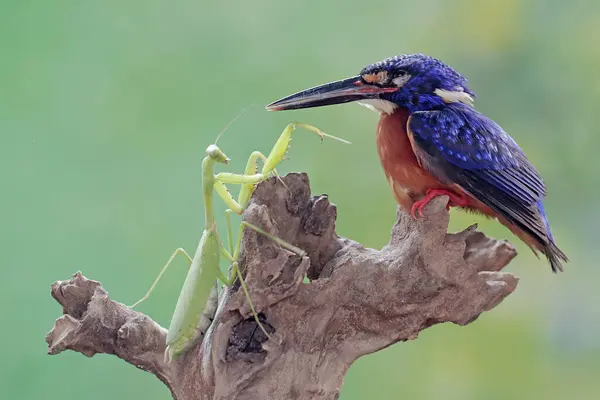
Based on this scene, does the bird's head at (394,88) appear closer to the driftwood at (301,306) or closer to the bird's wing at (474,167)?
the bird's wing at (474,167)

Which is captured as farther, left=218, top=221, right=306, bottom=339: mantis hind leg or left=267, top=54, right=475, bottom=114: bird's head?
left=267, top=54, right=475, bottom=114: bird's head

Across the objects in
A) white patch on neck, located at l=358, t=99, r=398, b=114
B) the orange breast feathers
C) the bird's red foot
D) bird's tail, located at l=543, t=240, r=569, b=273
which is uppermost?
white patch on neck, located at l=358, t=99, r=398, b=114

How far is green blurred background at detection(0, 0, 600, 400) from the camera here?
1.86 metres

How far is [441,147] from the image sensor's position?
1.23 m

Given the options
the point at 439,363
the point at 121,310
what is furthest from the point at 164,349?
the point at 439,363

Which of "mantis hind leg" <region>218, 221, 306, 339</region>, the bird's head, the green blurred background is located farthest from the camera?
the green blurred background

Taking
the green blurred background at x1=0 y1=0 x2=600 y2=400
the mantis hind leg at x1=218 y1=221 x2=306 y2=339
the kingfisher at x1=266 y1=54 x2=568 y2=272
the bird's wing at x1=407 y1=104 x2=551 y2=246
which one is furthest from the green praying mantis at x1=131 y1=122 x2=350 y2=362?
the green blurred background at x1=0 y1=0 x2=600 y2=400

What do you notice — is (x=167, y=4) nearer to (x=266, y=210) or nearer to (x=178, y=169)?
(x=178, y=169)

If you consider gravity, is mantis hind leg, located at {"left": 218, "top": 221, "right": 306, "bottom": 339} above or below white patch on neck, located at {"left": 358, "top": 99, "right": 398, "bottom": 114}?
below

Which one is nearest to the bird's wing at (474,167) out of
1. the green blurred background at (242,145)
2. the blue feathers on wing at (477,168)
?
the blue feathers on wing at (477,168)

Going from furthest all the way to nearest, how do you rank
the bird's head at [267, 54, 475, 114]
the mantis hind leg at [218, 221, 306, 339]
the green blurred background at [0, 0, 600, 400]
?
the green blurred background at [0, 0, 600, 400]
the bird's head at [267, 54, 475, 114]
the mantis hind leg at [218, 221, 306, 339]

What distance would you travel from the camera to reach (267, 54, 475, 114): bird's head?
1.29m

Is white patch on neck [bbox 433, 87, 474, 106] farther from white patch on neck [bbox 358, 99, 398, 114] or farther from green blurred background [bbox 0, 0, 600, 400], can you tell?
green blurred background [bbox 0, 0, 600, 400]

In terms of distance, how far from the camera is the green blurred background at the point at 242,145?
1861 mm
